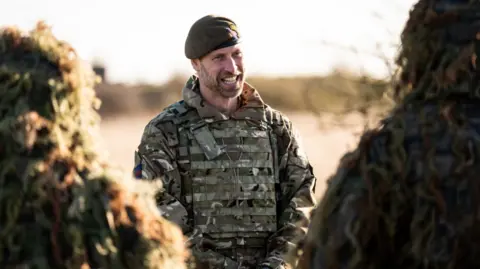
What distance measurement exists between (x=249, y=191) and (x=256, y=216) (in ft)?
0.47

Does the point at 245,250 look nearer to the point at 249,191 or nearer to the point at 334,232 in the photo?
the point at 249,191

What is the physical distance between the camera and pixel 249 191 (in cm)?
667

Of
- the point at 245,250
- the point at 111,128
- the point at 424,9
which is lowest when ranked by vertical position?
the point at 245,250

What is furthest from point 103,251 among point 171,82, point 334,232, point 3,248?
point 171,82

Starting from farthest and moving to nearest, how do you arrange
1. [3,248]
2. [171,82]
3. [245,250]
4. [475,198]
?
[171,82] → [245,250] → [475,198] → [3,248]

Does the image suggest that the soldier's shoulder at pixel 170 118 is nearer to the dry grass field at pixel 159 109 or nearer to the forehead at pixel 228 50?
the forehead at pixel 228 50

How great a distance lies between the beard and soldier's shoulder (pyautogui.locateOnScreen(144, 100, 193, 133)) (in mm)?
189

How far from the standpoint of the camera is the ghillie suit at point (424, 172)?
4.08 m

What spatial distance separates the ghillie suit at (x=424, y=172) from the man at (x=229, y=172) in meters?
2.33

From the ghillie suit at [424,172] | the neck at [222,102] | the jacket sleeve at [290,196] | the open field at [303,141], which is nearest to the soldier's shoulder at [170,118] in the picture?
the neck at [222,102]

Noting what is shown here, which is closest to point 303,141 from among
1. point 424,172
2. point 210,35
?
point 210,35

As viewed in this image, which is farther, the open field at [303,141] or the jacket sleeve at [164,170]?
the open field at [303,141]

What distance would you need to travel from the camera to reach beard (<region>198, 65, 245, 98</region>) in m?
6.78

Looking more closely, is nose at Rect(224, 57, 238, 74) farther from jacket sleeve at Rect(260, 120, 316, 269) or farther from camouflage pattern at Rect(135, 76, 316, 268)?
jacket sleeve at Rect(260, 120, 316, 269)
